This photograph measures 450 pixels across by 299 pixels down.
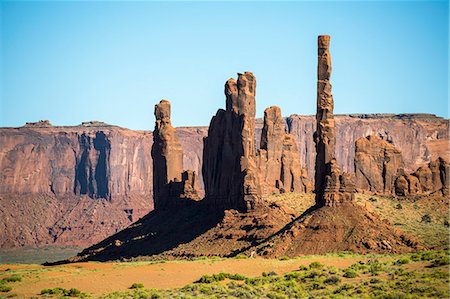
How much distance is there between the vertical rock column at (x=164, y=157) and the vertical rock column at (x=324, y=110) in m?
39.2

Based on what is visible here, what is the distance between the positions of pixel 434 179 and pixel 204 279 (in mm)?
47790

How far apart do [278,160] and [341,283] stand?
57.5 m

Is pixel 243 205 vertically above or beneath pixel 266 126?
beneath

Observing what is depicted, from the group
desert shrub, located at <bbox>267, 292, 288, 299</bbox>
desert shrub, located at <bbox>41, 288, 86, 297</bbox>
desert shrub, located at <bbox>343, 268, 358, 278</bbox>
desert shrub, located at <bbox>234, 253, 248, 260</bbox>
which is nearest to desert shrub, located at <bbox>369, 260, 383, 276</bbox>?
desert shrub, located at <bbox>343, 268, 358, 278</bbox>

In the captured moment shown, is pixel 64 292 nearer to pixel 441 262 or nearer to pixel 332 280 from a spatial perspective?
pixel 332 280

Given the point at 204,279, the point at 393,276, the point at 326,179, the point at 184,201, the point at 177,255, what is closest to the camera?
the point at 393,276

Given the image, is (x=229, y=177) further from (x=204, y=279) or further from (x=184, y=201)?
(x=204, y=279)

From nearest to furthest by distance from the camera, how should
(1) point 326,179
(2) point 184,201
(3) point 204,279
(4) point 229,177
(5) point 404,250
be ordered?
1. (3) point 204,279
2. (5) point 404,250
3. (1) point 326,179
4. (4) point 229,177
5. (2) point 184,201

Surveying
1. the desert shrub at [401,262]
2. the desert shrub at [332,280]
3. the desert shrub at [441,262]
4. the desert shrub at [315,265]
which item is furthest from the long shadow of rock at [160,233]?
the desert shrub at [441,262]

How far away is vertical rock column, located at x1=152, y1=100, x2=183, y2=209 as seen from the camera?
5374 inches

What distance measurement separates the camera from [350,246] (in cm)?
9150

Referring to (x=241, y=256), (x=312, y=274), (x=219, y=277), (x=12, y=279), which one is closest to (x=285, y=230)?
(x=241, y=256)

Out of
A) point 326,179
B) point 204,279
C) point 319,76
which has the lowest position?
point 204,279

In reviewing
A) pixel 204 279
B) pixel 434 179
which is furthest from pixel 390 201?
pixel 204 279
